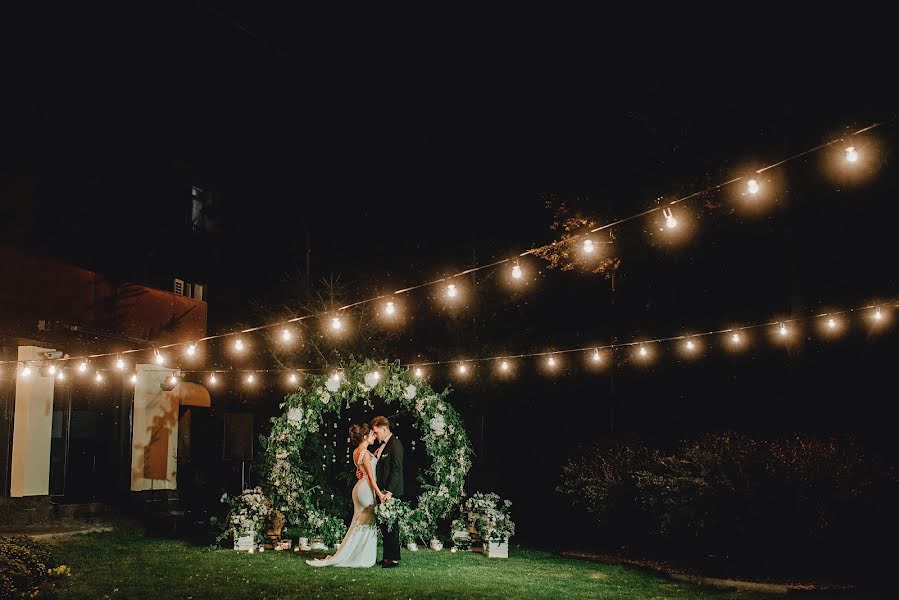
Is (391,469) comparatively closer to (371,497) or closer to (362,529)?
(371,497)

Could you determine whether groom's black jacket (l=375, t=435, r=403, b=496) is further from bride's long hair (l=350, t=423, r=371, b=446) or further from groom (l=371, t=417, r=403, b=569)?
bride's long hair (l=350, t=423, r=371, b=446)

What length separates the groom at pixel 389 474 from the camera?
435 inches

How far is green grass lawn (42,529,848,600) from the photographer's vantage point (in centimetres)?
895

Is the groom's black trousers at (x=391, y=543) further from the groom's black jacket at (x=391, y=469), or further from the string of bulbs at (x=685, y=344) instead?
the string of bulbs at (x=685, y=344)

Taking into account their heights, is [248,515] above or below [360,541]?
above

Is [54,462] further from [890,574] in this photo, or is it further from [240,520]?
[890,574]

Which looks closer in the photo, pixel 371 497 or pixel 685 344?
pixel 371 497

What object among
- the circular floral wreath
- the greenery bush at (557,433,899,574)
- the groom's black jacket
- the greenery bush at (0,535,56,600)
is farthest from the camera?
the circular floral wreath

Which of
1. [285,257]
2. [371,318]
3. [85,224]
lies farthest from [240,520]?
[285,257]

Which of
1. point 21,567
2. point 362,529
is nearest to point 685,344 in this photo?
point 362,529

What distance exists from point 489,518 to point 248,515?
12.2 ft

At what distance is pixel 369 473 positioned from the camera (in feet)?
36.8

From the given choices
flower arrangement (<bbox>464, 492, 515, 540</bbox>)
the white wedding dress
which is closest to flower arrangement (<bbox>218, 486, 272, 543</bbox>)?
the white wedding dress

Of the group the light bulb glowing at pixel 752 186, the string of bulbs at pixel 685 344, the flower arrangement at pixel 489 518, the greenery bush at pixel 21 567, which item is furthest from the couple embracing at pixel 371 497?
the light bulb glowing at pixel 752 186
